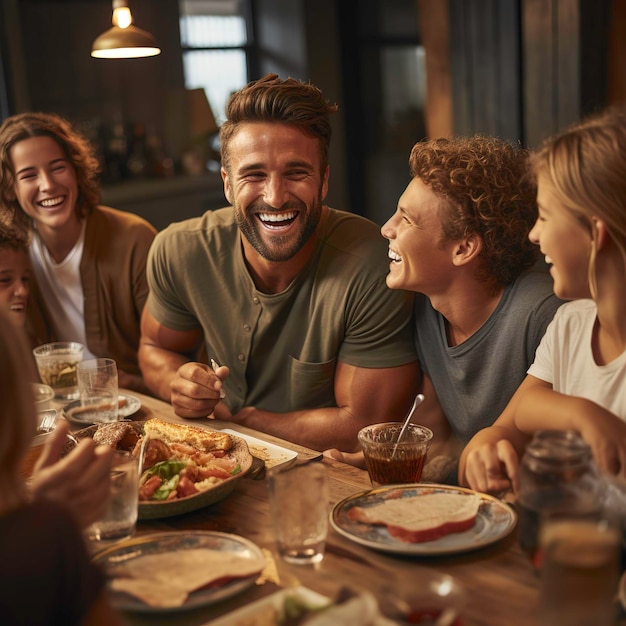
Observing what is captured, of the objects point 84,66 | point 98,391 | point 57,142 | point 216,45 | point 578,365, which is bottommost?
point 98,391

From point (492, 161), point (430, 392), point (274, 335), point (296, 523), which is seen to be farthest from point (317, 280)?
point (296, 523)

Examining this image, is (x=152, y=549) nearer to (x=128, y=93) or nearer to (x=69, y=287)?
(x=69, y=287)

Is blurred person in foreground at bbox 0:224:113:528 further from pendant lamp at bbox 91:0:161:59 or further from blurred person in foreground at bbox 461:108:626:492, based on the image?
pendant lamp at bbox 91:0:161:59

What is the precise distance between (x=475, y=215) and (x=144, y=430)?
0.89m

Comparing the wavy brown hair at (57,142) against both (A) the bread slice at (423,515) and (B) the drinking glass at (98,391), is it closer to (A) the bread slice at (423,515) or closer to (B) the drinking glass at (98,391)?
(B) the drinking glass at (98,391)

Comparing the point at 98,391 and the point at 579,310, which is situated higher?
the point at 579,310

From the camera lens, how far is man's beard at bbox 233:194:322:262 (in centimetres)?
230

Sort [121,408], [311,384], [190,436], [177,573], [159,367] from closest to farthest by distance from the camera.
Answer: [177,573] → [190,436] → [121,408] → [311,384] → [159,367]

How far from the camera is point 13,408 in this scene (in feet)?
3.09

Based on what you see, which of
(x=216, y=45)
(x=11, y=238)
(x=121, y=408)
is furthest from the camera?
(x=216, y=45)

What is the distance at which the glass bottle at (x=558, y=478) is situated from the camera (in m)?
1.15

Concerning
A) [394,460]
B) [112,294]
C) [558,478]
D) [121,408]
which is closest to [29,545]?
[558,478]

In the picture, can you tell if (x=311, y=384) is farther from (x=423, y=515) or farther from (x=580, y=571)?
(x=580, y=571)

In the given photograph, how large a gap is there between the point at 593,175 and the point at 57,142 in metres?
2.16
